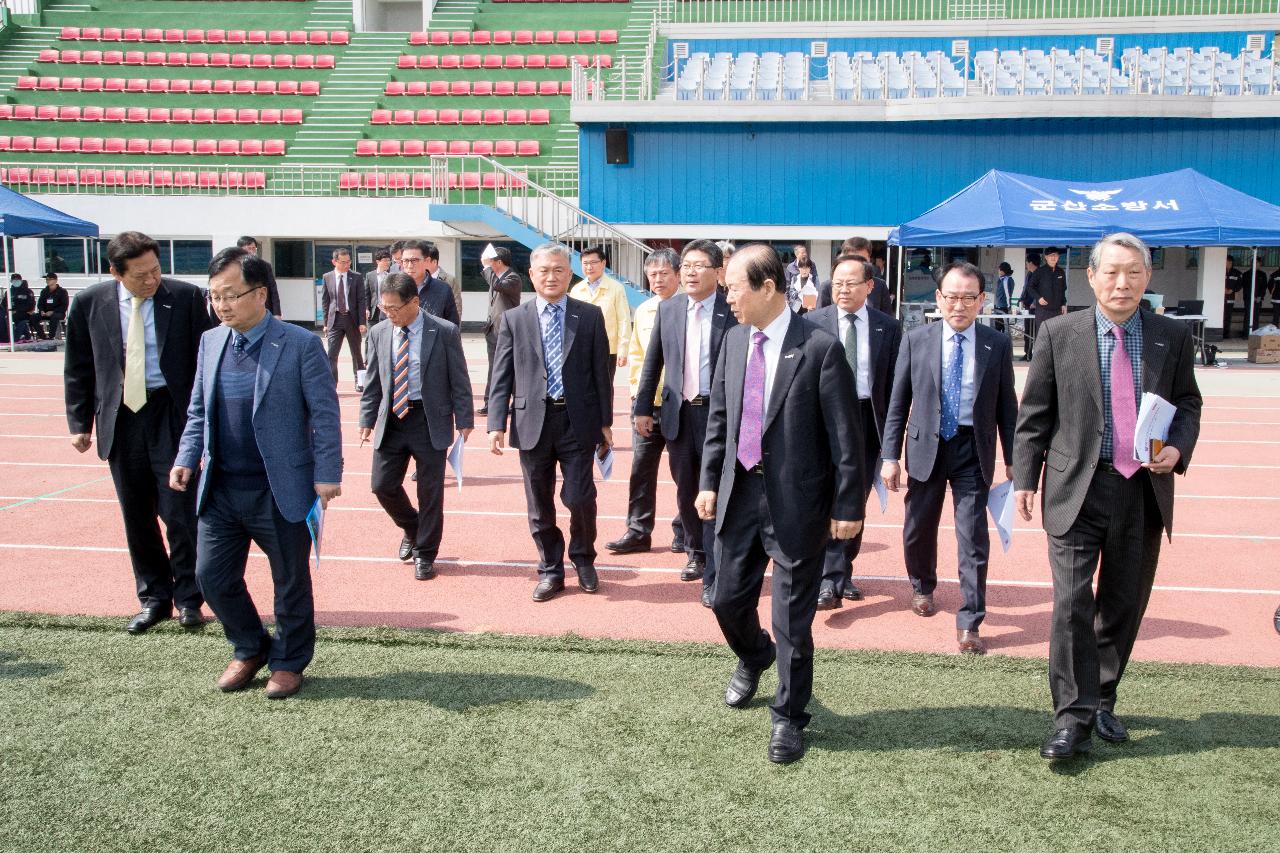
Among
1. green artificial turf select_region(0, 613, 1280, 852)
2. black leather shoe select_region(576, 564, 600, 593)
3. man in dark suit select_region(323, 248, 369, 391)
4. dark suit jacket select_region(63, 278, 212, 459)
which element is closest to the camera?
green artificial turf select_region(0, 613, 1280, 852)

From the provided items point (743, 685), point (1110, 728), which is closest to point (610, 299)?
point (743, 685)

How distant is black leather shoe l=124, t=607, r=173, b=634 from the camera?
227 inches

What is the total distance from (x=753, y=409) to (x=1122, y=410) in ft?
4.46

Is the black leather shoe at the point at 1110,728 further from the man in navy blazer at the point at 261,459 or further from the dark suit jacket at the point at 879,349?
the man in navy blazer at the point at 261,459

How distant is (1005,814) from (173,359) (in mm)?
4297

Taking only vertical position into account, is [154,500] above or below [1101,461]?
below

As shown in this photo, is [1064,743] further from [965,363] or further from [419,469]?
[419,469]

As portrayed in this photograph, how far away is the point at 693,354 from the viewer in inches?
253

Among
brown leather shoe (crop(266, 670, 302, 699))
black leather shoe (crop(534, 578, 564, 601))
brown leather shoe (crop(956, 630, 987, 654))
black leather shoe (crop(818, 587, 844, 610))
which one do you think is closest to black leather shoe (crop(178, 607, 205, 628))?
A: brown leather shoe (crop(266, 670, 302, 699))

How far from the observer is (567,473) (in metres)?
6.57

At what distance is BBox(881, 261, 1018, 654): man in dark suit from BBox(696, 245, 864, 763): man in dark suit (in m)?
1.44

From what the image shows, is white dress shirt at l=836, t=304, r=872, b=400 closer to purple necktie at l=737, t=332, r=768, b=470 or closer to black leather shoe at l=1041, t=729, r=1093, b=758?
purple necktie at l=737, t=332, r=768, b=470

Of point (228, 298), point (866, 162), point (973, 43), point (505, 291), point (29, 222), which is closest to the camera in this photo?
point (228, 298)

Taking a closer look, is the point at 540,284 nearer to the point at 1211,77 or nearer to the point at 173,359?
the point at 173,359
